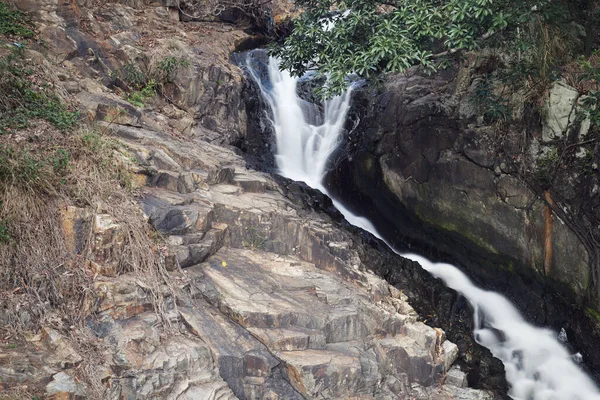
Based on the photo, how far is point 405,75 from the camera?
44.8ft

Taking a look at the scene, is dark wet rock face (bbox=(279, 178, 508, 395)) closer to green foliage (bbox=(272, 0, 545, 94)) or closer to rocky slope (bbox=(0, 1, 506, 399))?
rocky slope (bbox=(0, 1, 506, 399))

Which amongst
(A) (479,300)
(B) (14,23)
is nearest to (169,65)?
(B) (14,23)

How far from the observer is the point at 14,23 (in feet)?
33.2

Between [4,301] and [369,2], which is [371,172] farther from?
[4,301]

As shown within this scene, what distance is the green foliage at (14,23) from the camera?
9805 millimetres

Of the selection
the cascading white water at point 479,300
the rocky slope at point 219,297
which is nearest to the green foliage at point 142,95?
the rocky slope at point 219,297

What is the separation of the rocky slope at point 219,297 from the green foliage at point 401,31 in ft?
9.17

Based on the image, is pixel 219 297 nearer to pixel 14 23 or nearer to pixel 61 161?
pixel 61 161

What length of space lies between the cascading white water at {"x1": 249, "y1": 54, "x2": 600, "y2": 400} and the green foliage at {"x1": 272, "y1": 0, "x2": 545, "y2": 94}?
13.9 ft

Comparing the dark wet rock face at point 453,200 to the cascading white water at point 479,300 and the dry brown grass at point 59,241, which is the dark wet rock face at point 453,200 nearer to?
the cascading white water at point 479,300

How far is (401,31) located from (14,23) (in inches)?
299

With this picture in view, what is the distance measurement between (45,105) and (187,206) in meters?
2.73

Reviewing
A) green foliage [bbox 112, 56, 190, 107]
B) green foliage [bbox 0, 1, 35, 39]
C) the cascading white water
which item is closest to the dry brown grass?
green foliage [bbox 0, 1, 35, 39]

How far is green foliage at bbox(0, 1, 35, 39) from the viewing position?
9805 mm
